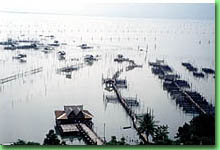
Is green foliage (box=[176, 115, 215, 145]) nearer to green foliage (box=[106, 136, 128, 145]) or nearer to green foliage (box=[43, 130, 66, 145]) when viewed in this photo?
green foliage (box=[106, 136, 128, 145])

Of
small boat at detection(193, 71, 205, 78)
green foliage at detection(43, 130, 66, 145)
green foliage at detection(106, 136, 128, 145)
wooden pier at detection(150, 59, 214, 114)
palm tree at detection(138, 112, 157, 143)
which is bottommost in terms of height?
green foliage at detection(106, 136, 128, 145)

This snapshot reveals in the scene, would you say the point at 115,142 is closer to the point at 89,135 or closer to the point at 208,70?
the point at 89,135

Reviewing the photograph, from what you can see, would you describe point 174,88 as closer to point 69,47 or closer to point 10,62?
point 69,47

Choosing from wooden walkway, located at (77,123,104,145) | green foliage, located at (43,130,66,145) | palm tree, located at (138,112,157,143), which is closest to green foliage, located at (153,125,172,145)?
palm tree, located at (138,112,157,143)

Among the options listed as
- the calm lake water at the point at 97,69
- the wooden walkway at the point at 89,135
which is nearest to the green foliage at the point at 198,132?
the calm lake water at the point at 97,69

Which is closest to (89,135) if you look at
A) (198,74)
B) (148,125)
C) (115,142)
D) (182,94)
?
(115,142)

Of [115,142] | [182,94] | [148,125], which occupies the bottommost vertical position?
[115,142]
